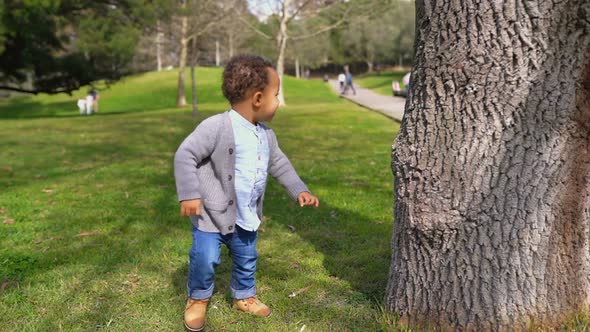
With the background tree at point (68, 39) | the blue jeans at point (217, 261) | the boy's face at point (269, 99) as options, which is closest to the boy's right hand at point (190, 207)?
the blue jeans at point (217, 261)

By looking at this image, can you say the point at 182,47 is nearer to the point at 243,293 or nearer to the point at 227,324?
the point at 243,293

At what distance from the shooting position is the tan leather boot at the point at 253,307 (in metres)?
3.03

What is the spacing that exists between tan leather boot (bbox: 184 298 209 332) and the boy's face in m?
1.14

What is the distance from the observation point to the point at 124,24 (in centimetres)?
2469

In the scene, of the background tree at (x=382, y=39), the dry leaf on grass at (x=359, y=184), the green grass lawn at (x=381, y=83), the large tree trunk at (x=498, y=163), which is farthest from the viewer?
the background tree at (x=382, y=39)

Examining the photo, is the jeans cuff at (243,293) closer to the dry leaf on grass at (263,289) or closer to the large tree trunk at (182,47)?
the dry leaf on grass at (263,289)

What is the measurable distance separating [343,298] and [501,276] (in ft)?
3.48

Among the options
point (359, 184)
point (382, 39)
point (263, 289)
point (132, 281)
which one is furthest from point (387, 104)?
point (382, 39)

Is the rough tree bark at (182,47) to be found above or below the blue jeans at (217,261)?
above

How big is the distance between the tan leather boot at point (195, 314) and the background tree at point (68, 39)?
22140 mm

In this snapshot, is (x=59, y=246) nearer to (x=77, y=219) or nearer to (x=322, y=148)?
(x=77, y=219)

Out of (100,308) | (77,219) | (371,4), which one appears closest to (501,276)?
(100,308)

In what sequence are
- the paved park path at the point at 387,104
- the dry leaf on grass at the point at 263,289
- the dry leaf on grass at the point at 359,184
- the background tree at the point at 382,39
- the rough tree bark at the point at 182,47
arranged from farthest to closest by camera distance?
the background tree at the point at 382,39
the rough tree bark at the point at 182,47
the paved park path at the point at 387,104
the dry leaf on grass at the point at 359,184
the dry leaf on grass at the point at 263,289

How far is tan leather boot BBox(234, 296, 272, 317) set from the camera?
3.03 m
